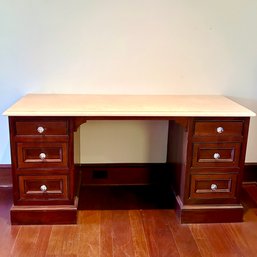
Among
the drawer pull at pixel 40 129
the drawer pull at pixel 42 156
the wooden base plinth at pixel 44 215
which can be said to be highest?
the drawer pull at pixel 40 129

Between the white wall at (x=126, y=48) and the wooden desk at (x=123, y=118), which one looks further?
the white wall at (x=126, y=48)

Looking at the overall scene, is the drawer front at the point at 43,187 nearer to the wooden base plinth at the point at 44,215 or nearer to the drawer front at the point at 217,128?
the wooden base plinth at the point at 44,215

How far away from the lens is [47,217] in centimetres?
234

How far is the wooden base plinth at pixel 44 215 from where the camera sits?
2318 millimetres

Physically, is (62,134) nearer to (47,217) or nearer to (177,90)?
(47,217)

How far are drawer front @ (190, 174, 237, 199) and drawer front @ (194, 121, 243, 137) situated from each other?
0.31 metres

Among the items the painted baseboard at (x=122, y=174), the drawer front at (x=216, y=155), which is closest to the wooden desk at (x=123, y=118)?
the drawer front at (x=216, y=155)

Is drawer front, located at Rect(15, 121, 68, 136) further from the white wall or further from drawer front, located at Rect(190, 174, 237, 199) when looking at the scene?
drawer front, located at Rect(190, 174, 237, 199)

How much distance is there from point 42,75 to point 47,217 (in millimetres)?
1092

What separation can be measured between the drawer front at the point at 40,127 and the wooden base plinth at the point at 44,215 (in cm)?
54

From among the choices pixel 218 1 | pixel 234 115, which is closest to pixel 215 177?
pixel 234 115

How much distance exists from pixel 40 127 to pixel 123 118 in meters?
0.54

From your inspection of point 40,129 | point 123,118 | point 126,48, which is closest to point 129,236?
point 123,118

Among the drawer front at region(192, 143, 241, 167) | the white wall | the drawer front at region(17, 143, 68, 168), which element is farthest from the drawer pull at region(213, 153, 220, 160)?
the drawer front at region(17, 143, 68, 168)
